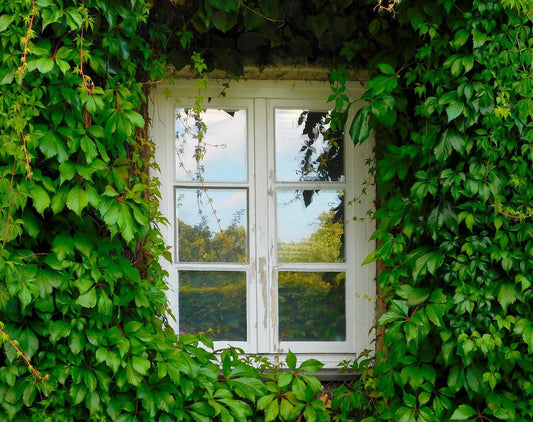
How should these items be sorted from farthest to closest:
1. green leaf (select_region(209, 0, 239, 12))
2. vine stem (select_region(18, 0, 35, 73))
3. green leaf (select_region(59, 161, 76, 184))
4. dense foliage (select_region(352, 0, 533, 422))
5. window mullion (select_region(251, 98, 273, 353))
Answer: window mullion (select_region(251, 98, 273, 353)) < green leaf (select_region(209, 0, 239, 12)) < dense foliage (select_region(352, 0, 533, 422)) < green leaf (select_region(59, 161, 76, 184)) < vine stem (select_region(18, 0, 35, 73))

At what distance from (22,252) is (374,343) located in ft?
5.75

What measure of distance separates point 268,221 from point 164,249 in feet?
1.91

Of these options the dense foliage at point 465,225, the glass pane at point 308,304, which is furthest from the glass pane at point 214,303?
the dense foliage at point 465,225

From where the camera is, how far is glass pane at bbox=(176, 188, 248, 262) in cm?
293

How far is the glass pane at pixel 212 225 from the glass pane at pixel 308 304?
0.29 m

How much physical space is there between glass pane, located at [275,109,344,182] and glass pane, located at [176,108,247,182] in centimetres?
19

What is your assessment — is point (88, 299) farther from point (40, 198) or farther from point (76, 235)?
point (40, 198)

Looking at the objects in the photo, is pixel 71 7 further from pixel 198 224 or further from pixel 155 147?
pixel 198 224

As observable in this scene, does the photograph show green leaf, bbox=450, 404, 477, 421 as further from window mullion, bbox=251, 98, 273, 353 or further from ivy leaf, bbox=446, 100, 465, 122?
ivy leaf, bbox=446, 100, 465, 122

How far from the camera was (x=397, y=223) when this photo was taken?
A: 8.30ft

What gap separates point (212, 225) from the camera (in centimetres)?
294

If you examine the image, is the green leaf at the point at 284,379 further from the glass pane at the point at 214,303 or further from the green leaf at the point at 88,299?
the green leaf at the point at 88,299

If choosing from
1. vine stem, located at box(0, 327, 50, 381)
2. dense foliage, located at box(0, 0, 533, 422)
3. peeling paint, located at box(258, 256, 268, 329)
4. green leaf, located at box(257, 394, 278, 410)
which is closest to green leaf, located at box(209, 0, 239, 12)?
dense foliage, located at box(0, 0, 533, 422)

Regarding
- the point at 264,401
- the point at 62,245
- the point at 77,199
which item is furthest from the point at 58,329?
the point at 264,401
